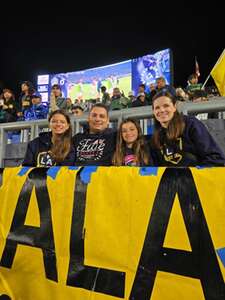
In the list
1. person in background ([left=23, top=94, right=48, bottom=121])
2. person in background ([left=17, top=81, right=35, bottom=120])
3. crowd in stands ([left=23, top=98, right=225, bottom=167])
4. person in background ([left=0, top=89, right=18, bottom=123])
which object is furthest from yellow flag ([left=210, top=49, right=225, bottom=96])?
person in background ([left=0, top=89, right=18, bottom=123])

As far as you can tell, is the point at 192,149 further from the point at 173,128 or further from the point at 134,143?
the point at 134,143

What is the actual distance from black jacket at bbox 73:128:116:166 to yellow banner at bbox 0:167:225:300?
0.61 metres

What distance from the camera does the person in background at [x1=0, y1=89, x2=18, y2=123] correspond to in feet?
22.4

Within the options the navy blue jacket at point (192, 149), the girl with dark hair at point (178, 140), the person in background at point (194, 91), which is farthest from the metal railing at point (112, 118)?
the person in background at point (194, 91)

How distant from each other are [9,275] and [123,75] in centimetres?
1553

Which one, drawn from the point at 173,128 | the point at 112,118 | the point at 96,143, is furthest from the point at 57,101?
the point at 173,128

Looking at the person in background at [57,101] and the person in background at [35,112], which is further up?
the person in background at [57,101]

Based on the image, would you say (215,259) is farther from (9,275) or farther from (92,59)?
(92,59)

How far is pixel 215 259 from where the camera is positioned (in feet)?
6.27

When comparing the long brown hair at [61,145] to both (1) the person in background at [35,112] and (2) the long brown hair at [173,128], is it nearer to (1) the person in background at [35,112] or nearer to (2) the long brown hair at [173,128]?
(2) the long brown hair at [173,128]

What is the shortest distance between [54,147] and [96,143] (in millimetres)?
485

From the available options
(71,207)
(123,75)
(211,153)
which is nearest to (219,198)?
(211,153)

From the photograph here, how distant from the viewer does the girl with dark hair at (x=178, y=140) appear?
103 inches

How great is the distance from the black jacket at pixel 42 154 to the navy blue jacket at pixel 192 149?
3.47 ft
